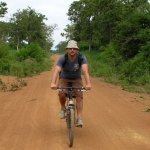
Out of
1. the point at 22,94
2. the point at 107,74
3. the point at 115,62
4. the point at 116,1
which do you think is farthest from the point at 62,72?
the point at 116,1

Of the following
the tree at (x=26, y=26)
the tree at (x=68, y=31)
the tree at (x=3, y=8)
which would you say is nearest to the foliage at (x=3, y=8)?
the tree at (x=3, y=8)

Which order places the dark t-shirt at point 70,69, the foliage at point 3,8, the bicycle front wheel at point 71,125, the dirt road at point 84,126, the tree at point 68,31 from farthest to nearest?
1. the tree at point 68,31
2. the foliage at point 3,8
3. the dark t-shirt at point 70,69
4. the dirt road at point 84,126
5. the bicycle front wheel at point 71,125

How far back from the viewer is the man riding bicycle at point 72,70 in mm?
5914

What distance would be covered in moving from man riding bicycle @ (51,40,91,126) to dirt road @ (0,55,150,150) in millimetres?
586

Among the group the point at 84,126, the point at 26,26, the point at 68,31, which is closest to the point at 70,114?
the point at 84,126

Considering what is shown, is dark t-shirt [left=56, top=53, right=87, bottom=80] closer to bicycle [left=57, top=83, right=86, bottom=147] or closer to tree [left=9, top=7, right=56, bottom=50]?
bicycle [left=57, top=83, right=86, bottom=147]

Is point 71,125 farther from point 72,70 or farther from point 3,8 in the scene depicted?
point 3,8

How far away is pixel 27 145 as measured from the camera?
5.64 m

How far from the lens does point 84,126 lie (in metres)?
7.15

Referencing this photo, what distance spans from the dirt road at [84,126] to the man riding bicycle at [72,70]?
59 centimetres

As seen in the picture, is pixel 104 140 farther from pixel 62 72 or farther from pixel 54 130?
pixel 62 72

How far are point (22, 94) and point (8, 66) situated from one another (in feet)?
32.7

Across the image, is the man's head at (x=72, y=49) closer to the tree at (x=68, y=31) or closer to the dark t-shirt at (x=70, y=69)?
the dark t-shirt at (x=70, y=69)

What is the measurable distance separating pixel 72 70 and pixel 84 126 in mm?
1654
